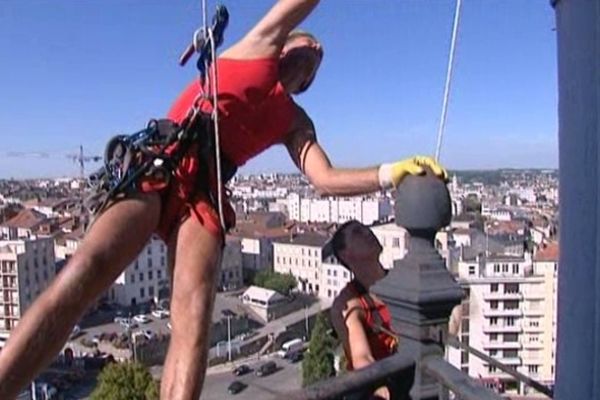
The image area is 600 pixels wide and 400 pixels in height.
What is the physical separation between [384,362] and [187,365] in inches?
15.7

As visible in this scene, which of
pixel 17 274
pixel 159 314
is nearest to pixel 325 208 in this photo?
pixel 159 314

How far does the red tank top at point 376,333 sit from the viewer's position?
5.69 ft

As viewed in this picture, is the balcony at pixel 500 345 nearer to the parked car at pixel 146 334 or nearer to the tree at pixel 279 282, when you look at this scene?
the parked car at pixel 146 334

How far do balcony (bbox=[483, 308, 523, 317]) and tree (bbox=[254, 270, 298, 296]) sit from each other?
1220 cm

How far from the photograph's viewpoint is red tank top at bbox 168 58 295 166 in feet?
4.82

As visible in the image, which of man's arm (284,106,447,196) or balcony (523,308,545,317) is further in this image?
balcony (523,308,545,317)

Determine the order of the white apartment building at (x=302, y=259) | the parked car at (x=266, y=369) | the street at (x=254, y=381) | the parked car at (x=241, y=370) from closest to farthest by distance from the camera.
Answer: the street at (x=254, y=381) → the parked car at (x=266, y=369) → the parked car at (x=241, y=370) → the white apartment building at (x=302, y=259)

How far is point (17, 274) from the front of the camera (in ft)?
85.3

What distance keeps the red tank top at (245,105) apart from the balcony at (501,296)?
75.1 ft

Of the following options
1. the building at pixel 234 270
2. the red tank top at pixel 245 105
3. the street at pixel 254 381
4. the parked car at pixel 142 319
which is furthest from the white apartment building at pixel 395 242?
the building at pixel 234 270

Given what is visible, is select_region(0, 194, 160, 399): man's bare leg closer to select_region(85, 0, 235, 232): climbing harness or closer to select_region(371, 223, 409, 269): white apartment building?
select_region(85, 0, 235, 232): climbing harness

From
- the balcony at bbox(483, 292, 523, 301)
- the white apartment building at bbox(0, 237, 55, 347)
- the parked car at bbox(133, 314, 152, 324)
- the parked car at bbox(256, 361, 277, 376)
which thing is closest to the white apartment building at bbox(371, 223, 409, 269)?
the balcony at bbox(483, 292, 523, 301)

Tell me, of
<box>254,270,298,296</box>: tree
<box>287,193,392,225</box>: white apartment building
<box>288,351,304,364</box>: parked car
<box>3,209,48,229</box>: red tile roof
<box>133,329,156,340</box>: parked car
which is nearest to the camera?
<box>133,329,156,340</box>: parked car

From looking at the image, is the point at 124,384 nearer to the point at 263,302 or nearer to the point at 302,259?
the point at 263,302
